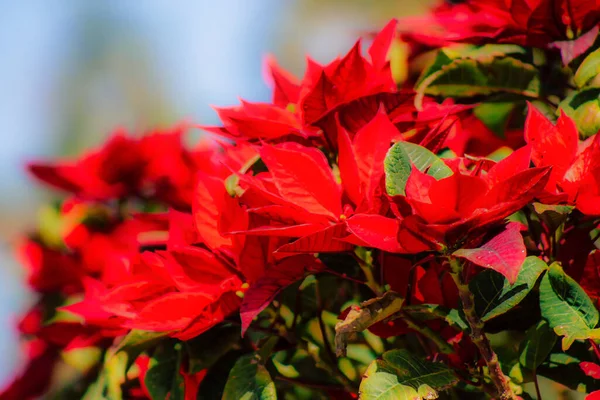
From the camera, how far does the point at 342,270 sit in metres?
0.60

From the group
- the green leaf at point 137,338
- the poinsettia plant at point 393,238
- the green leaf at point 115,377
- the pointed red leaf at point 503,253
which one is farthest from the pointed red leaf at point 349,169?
the green leaf at point 115,377

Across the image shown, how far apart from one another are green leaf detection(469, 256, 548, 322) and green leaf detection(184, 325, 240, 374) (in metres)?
0.23

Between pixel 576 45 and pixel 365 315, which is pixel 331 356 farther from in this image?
pixel 576 45

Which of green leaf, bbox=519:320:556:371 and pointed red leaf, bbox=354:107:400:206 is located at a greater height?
pointed red leaf, bbox=354:107:400:206

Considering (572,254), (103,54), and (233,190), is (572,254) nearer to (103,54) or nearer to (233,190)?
(233,190)

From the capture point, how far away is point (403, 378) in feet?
1.58

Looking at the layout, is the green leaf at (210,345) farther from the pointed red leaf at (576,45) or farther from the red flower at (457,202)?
the pointed red leaf at (576,45)

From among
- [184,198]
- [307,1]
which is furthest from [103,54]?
[184,198]

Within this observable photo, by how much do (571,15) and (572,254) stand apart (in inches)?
9.0

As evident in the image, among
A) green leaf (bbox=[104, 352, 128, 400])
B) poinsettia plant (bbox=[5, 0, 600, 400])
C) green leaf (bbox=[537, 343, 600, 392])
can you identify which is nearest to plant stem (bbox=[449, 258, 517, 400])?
poinsettia plant (bbox=[5, 0, 600, 400])

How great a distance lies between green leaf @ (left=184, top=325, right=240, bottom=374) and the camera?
612mm

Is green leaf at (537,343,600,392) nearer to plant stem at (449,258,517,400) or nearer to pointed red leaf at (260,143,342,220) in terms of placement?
plant stem at (449,258,517,400)

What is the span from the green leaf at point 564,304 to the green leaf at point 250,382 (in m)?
0.22

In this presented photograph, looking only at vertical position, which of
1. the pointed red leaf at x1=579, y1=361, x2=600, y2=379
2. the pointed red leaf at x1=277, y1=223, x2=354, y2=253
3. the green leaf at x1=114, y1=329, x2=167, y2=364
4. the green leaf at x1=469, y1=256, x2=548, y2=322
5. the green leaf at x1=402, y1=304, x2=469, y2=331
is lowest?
the pointed red leaf at x1=579, y1=361, x2=600, y2=379
